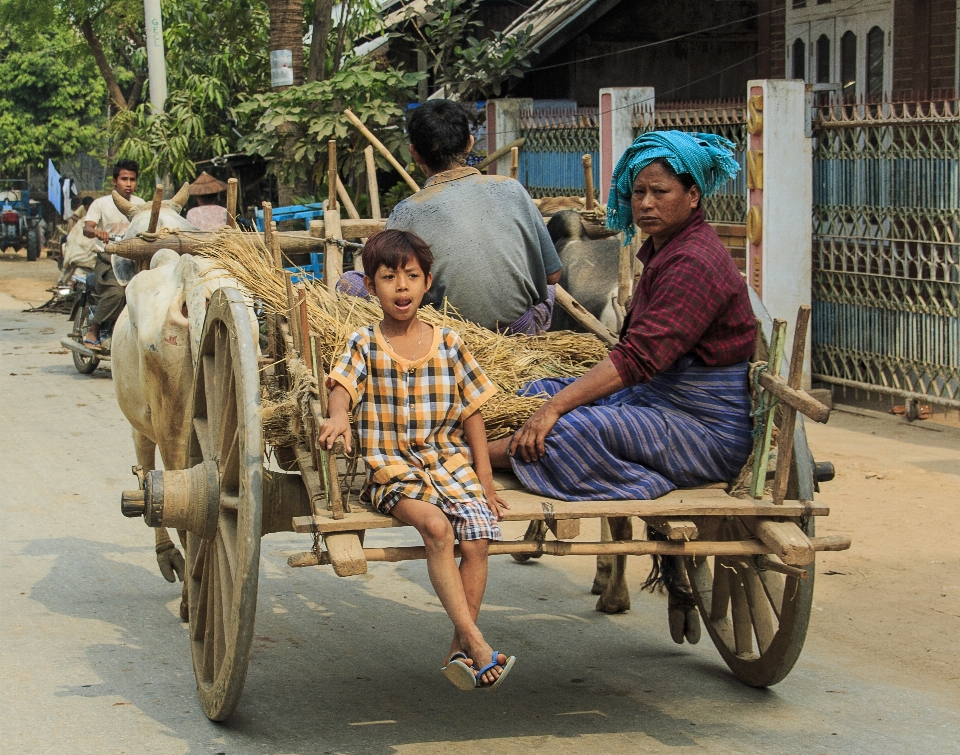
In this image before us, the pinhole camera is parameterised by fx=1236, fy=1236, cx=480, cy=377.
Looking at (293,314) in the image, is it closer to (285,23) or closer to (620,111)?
(620,111)

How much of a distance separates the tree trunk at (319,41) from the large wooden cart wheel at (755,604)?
10371 millimetres

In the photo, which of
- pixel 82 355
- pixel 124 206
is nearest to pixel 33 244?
pixel 82 355

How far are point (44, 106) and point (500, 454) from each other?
3454cm

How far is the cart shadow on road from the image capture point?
388cm

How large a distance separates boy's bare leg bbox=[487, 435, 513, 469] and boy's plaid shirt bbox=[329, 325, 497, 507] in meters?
0.12

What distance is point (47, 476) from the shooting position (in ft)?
24.5

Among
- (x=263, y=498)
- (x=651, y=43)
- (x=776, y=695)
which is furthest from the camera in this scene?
(x=651, y=43)

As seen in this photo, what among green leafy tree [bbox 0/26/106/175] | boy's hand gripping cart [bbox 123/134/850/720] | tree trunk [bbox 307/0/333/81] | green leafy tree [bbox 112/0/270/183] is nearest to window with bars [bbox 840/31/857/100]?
tree trunk [bbox 307/0/333/81]

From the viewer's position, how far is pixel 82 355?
36.4 ft

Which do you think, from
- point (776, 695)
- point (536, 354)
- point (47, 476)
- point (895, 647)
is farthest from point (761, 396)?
point (47, 476)

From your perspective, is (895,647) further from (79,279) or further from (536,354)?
(79,279)

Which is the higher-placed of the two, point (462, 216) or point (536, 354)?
point (462, 216)

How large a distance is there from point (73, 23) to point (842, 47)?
14280 millimetres

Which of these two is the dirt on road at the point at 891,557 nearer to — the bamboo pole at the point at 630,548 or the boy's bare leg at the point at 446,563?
the bamboo pole at the point at 630,548
